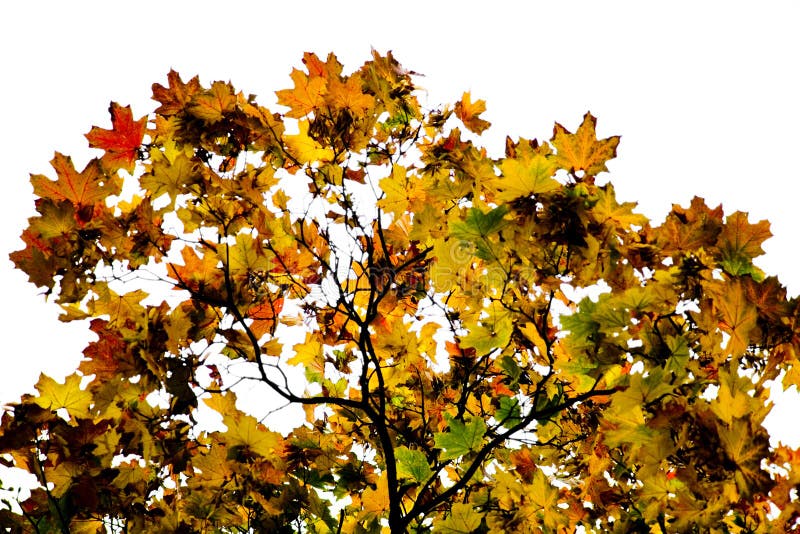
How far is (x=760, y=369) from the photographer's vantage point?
7.27ft

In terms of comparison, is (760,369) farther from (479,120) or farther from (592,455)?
(479,120)

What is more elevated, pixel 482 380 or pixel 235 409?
pixel 482 380

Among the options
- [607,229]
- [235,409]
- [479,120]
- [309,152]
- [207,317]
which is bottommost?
[235,409]

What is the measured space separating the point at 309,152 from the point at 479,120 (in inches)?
35.8

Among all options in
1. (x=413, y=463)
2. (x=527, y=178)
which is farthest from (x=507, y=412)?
(x=527, y=178)

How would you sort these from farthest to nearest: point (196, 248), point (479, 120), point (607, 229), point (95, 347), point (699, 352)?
point (479, 120) → point (196, 248) → point (699, 352) → point (95, 347) → point (607, 229)

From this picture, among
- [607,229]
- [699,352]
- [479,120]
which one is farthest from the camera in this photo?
[479,120]

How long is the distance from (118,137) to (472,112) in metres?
1.69

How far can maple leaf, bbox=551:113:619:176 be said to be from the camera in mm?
2205

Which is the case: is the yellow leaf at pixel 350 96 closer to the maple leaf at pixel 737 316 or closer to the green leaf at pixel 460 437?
the green leaf at pixel 460 437

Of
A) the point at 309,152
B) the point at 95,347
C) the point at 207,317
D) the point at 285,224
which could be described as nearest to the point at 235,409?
the point at 207,317

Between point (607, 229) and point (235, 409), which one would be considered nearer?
point (607, 229)

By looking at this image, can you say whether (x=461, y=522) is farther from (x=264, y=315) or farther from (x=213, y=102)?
(x=213, y=102)

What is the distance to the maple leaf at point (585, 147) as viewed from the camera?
2.21 metres
